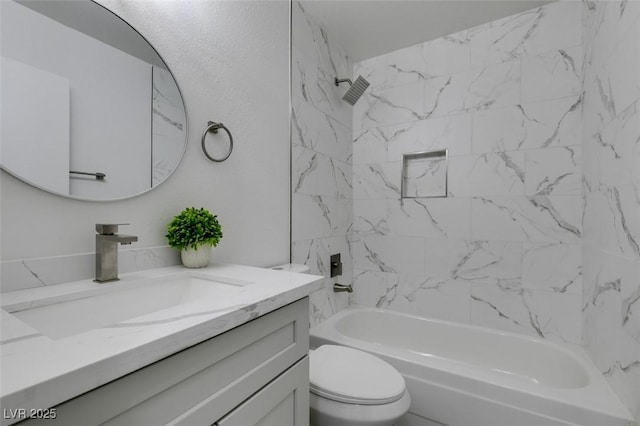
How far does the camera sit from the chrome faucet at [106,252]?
2.76 ft

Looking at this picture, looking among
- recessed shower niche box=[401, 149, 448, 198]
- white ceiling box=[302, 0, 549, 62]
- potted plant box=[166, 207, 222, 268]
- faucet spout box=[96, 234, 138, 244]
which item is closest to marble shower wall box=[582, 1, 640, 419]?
white ceiling box=[302, 0, 549, 62]

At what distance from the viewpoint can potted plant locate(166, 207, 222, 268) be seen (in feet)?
3.41

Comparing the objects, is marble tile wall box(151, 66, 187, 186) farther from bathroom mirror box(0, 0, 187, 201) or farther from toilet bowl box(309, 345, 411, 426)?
toilet bowl box(309, 345, 411, 426)

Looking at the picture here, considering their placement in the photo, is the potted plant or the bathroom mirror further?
the potted plant

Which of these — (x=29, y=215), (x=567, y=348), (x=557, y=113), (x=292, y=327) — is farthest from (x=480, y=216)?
(x=29, y=215)

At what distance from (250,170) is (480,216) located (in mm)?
1554

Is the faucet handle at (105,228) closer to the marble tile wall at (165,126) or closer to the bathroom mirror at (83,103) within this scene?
the bathroom mirror at (83,103)

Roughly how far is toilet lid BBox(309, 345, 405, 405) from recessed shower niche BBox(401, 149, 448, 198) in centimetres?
129

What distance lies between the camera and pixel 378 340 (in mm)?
2264

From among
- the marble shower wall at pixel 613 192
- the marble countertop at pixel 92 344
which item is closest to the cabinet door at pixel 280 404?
the marble countertop at pixel 92 344

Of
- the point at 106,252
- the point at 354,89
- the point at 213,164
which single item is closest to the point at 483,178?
the point at 354,89

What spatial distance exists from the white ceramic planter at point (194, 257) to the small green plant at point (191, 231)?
2cm

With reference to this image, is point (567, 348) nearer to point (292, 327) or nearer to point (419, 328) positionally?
point (419, 328)

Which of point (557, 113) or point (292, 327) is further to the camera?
point (557, 113)
